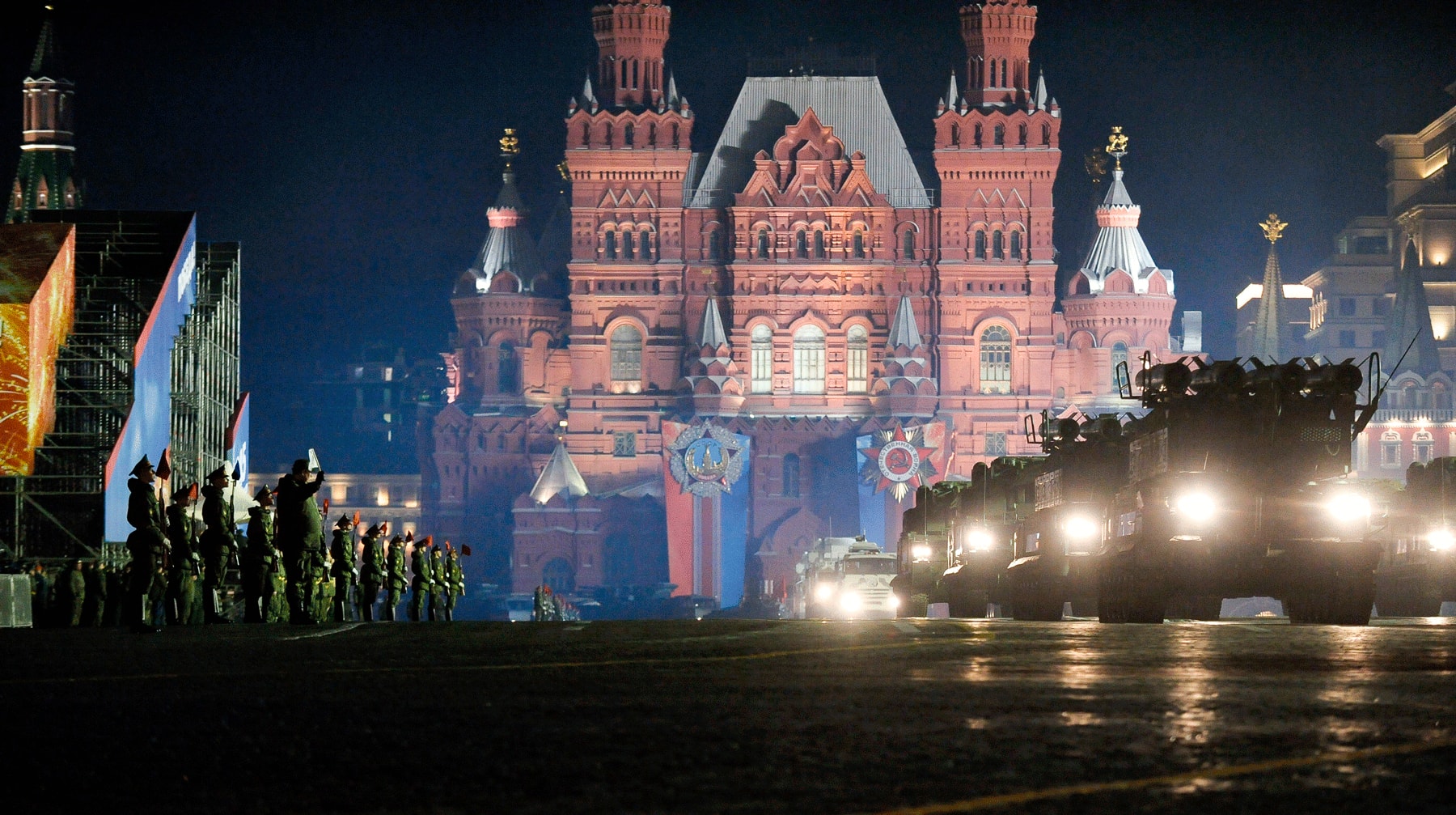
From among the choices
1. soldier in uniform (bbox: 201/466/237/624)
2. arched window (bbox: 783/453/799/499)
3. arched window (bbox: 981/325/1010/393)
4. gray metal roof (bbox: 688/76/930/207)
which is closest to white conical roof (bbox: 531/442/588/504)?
arched window (bbox: 783/453/799/499)

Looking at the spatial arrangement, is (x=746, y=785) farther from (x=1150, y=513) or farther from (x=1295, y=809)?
(x=1150, y=513)

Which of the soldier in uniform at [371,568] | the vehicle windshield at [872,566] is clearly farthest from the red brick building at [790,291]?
the soldier in uniform at [371,568]

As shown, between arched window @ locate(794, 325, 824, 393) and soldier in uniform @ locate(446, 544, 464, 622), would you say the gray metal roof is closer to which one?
arched window @ locate(794, 325, 824, 393)

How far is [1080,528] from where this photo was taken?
25016 mm

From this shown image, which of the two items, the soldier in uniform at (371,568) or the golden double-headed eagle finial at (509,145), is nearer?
the soldier in uniform at (371,568)

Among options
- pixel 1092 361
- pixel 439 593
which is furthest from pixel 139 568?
pixel 1092 361

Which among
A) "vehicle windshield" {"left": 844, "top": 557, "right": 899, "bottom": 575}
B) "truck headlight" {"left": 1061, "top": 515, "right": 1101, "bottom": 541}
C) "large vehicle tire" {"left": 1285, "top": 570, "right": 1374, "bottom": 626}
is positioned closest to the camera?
"large vehicle tire" {"left": 1285, "top": 570, "right": 1374, "bottom": 626}

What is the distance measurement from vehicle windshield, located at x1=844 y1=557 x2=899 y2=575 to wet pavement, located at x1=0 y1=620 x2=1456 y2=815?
→ 30381mm

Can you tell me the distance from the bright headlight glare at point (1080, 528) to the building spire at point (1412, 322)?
328 feet

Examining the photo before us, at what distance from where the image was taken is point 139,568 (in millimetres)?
20641

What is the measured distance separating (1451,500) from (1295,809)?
2535 centimetres

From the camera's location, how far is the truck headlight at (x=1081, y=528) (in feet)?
81.3

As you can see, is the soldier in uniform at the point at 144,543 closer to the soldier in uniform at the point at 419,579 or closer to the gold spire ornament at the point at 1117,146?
the soldier in uniform at the point at 419,579

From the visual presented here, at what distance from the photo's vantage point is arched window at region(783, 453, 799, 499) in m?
96.8
